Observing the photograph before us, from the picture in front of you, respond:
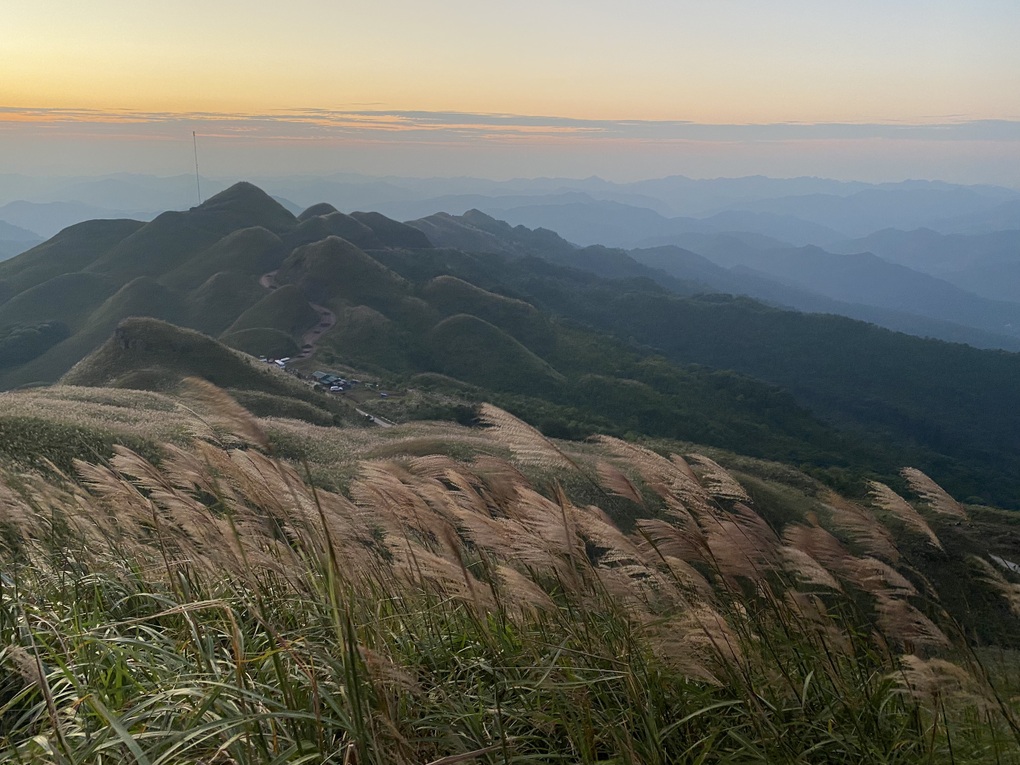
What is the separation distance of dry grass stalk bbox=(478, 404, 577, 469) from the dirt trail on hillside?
87.2 metres

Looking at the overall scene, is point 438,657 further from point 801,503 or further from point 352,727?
point 801,503

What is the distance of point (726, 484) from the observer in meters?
3.43

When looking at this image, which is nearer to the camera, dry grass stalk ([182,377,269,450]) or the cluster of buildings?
dry grass stalk ([182,377,269,450])

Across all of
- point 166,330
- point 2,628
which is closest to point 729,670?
point 2,628

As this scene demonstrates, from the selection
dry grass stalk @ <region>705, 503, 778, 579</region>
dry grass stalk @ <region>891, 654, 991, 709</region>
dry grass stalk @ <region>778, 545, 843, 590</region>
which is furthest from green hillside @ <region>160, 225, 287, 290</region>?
dry grass stalk @ <region>891, 654, 991, 709</region>

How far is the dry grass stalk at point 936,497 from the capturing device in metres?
3.46

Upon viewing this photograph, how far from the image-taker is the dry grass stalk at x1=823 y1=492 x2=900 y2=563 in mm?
3359

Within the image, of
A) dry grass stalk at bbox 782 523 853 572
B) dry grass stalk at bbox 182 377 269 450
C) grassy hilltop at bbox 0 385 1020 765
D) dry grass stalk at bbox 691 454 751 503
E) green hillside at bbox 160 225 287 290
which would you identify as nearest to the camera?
grassy hilltop at bbox 0 385 1020 765

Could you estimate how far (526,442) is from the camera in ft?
9.99

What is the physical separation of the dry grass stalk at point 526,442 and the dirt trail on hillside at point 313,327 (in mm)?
87189

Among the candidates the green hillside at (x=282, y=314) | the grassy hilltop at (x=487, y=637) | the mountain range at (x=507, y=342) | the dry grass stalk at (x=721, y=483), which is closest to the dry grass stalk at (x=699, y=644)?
the grassy hilltop at (x=487, y=637)

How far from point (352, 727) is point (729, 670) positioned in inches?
57.8

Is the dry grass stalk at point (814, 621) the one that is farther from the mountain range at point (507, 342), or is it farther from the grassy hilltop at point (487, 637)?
the mountain range at point (507, 342)

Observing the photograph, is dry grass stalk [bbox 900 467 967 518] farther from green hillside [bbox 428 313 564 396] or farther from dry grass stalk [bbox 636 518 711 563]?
green hillside [bbox 428 313 564 396]
